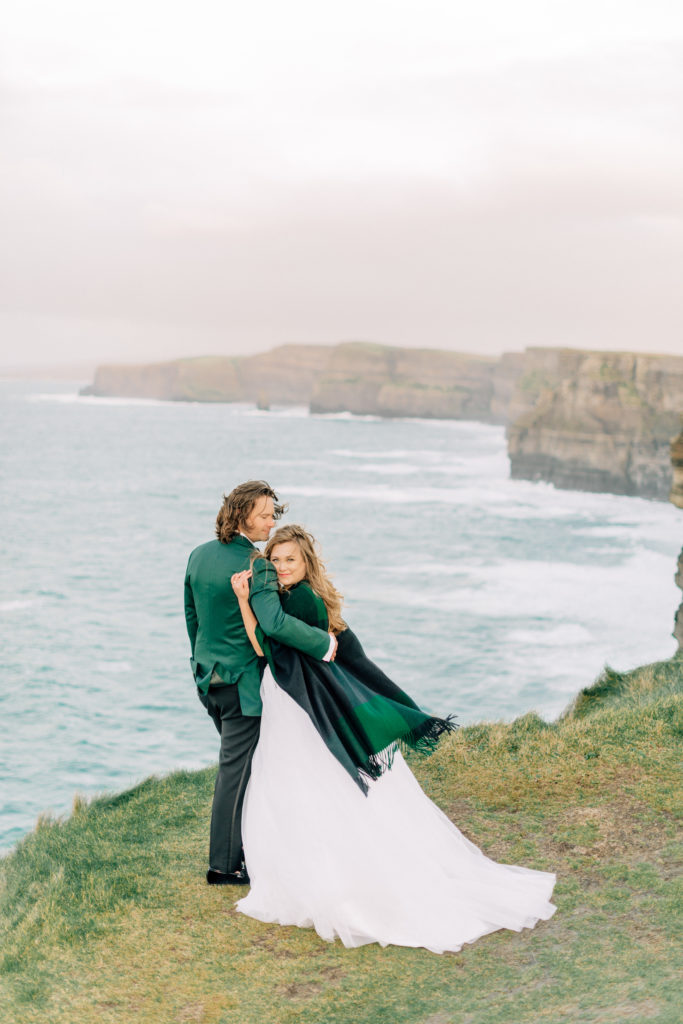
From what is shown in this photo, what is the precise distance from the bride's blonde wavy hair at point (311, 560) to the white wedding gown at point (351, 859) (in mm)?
641

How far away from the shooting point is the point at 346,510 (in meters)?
74.3

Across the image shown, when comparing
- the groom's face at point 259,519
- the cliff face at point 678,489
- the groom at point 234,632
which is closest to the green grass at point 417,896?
the groom at point 234,632

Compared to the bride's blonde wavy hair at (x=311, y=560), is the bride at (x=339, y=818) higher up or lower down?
lower down

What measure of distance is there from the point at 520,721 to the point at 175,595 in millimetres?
38251

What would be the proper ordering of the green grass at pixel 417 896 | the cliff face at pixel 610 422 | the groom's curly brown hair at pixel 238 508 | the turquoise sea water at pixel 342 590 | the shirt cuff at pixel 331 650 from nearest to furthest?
the green grass at pixel 417 896
the groom's curly brown hair at pixel 238 508
the shirt cuff at pixel 331 650
the turquoise sea water at pixel 342 590
the cliff face at pixel 610 422

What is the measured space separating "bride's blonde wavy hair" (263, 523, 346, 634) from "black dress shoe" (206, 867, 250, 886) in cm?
200

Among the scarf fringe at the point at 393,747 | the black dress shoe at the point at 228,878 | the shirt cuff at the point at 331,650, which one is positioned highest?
the shirt cuff at the point at 331,650

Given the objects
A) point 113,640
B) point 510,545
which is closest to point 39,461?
point 510,545

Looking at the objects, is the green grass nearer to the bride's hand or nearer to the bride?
the bride

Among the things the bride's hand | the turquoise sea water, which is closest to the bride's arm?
the bride's hand

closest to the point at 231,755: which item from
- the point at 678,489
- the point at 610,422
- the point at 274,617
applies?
the point at 274,617

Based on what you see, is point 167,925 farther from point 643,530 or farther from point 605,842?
point 643,530

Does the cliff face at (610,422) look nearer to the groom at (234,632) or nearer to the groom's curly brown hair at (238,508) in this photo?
the groom at (234,632)

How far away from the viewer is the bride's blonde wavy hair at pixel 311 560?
5.73 m
